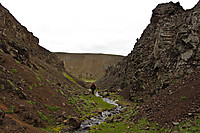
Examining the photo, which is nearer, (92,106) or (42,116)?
(42,116)

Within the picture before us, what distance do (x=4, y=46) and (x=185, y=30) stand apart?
29.4 meters

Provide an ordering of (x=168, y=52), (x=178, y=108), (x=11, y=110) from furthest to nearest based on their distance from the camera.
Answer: (x=168, y=52), (x=178, y=108), (x=11, y=110)

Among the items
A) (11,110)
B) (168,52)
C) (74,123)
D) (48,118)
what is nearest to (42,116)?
(48,118)

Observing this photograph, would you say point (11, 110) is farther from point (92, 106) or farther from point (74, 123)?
point (92, 106)

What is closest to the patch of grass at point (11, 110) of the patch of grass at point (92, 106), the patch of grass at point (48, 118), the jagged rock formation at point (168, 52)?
the patch of grass at point (48, 118)

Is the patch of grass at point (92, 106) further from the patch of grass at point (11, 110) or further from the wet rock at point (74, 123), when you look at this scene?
the patch of grass at point (11, 110)

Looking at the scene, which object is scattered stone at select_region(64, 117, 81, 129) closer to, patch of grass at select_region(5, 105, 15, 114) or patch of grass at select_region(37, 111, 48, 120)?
patch of grass at select_region(37, 111, 48, 120)

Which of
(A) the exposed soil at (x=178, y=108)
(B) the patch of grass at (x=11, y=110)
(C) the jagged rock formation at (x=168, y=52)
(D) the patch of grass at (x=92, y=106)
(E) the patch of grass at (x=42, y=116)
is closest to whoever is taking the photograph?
(B) the patch of grass at (x=11, y=110)

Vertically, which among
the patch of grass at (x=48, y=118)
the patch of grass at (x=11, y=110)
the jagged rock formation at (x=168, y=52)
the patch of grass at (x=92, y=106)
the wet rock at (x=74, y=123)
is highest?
the jagged rock formation at (x=168, y=52)

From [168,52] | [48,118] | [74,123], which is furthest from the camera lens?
[168,52]

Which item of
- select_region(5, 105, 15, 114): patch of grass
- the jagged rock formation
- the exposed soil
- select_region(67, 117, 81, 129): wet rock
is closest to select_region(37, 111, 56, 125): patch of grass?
select_region(67, 117, 81, 129): wet rock

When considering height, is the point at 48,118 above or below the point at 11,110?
below

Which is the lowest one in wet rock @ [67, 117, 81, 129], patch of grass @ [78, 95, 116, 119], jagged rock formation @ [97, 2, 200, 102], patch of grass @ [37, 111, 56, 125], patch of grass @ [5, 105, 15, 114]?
patch of grass @ [78, 95, 116, 119]

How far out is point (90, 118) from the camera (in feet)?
62.5
